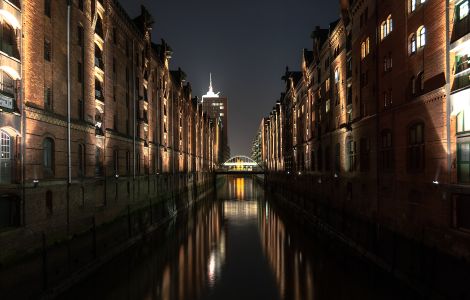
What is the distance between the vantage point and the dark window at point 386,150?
68.7 feet

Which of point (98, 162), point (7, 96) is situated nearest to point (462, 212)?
point (7, 96)

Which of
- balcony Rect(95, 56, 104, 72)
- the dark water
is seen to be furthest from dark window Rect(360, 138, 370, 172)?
balcony Rect(95, 56, 104, 72)

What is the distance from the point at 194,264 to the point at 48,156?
32.7ft

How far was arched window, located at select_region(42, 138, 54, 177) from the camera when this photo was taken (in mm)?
17438

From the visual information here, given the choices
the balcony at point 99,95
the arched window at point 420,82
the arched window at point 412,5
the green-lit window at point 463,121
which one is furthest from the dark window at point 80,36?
the green-lit window at point 463,121

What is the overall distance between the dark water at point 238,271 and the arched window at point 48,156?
211 inches

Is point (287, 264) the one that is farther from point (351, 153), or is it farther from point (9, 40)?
point (9, 40)

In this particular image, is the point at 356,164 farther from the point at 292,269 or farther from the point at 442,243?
the point at 442,243

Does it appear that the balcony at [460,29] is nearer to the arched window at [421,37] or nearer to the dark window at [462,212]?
the arched window at [421,37]

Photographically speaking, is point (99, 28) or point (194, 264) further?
point (99, 28)

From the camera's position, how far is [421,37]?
17172mm

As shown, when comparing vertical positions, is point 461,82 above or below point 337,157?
above

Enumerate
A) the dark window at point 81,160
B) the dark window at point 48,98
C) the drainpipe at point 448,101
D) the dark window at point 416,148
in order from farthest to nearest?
the dark window at point 81,160 < the dark window at point 48,98 < the dark window at point 416,148 < the drainpipe at point 448,101

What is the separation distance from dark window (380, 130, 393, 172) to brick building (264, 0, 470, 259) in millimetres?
58
